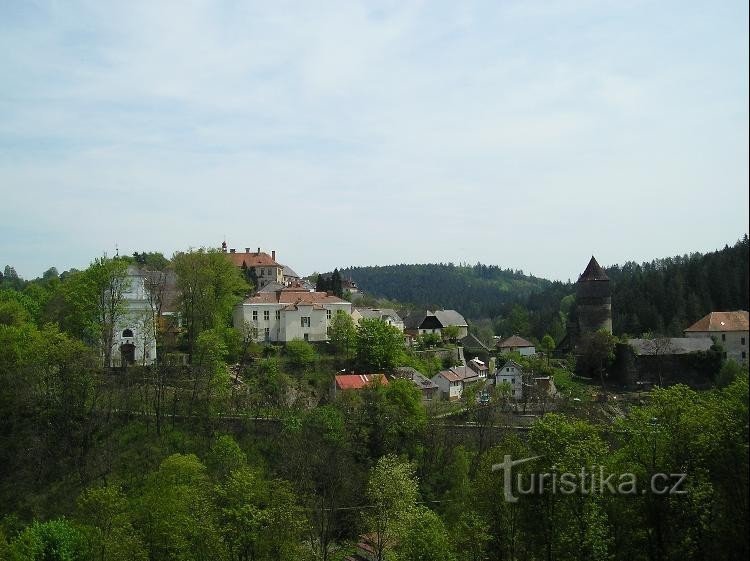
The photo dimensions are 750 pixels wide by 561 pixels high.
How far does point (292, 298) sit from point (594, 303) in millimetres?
26150

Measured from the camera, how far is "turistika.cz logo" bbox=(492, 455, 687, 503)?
19.5 m

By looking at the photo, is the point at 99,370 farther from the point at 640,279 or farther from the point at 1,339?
the point at 640,279

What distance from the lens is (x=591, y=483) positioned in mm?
20562

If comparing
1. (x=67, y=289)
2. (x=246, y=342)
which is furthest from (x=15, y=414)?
(x=246, y=342)

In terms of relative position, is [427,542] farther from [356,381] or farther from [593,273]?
[593,273]

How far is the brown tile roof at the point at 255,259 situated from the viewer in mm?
72787

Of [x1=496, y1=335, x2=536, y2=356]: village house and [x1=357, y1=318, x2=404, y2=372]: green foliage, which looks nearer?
[x1=357, y1=318, x2=404, y2=372]: green foliage

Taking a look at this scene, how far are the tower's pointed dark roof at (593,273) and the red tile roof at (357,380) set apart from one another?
83.5 feet

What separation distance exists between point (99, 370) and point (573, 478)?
30170 millimetres

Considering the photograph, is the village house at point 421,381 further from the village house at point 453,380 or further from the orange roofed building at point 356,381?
the orange roofed building at point 356,381

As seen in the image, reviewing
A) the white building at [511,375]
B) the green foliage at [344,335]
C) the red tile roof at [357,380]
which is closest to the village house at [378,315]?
the green foliage at [344,335]

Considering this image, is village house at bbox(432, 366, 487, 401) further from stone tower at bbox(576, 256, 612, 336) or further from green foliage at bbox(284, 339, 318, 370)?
stone tower at bbox(576, 256, 612, 336)

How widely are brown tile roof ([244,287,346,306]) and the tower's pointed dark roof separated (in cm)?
2271

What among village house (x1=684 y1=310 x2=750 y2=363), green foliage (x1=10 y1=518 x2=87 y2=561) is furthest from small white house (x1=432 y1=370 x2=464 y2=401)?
green foliage (x1=10 y1=518 x2=87 y2=561)
